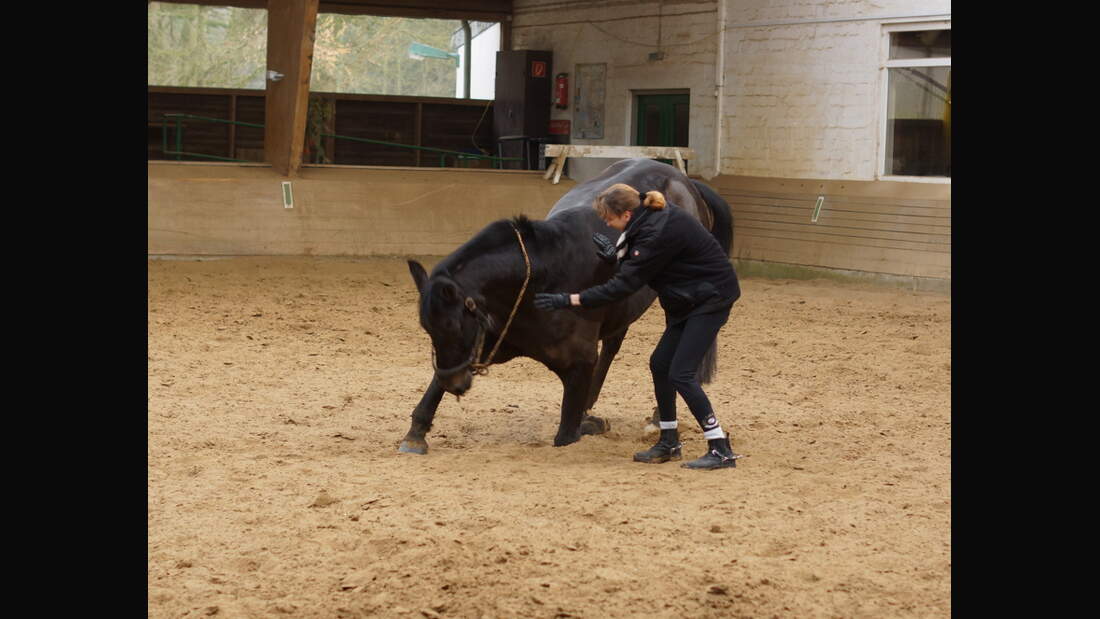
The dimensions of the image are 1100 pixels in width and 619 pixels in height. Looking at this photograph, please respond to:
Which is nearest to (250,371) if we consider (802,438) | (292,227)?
(802,438)

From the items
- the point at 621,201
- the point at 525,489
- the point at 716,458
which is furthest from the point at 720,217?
the point at 525,489

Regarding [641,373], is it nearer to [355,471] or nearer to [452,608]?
[355,471]

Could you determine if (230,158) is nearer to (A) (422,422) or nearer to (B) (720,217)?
(B) (720,217)

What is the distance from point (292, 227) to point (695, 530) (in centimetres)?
1026

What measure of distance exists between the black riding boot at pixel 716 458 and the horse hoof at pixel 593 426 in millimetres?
1065

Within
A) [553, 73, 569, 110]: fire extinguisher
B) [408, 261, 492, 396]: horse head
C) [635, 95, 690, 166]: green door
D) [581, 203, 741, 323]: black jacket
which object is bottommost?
[408, 261, 492, 396]: horse head

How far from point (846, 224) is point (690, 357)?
929cm

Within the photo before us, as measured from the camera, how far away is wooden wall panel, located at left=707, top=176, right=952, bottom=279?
13.6m

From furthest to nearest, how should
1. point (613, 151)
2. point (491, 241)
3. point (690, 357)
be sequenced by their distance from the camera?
point (613, 151) → point (491, 241) → point (690, 357)

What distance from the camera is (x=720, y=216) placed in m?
7.75

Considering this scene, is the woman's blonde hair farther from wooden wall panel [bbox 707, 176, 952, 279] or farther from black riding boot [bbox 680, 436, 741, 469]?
wooden wall panel [bbox 707, 176, 952, 279]

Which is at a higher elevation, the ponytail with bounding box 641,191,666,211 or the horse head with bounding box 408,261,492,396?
the ponytail with bounding box 641,191,666,211

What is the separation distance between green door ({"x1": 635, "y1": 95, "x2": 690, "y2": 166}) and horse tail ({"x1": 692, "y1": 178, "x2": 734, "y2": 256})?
9.91 metres

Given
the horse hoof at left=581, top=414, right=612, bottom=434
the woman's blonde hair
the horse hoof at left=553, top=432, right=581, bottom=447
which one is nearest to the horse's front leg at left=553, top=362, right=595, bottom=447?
the horse hoof at left=553, top=432, right=581, bottom=447
